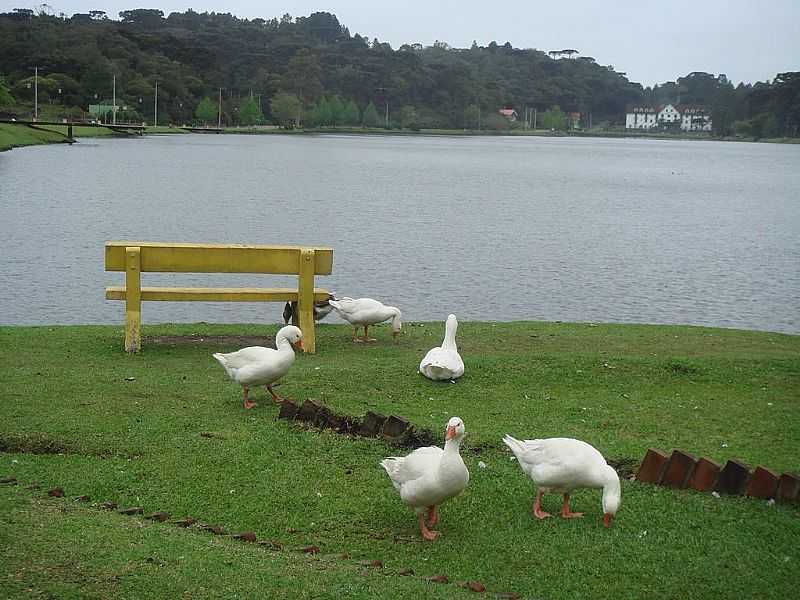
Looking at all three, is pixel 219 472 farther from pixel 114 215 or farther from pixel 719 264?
pixel 114 215

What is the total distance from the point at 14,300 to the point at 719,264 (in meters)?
25.6

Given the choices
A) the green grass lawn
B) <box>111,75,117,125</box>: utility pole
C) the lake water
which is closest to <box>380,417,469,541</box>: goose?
the green grass lawn

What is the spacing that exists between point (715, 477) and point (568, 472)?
1.51 metres

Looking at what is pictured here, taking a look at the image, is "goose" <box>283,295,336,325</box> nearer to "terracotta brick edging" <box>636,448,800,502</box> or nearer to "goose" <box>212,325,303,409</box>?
"goose" <box>212,325,303,409</box>

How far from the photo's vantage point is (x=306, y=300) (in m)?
14.3

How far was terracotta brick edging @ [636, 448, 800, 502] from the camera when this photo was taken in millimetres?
8414

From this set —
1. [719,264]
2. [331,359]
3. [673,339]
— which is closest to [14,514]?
[331,359]

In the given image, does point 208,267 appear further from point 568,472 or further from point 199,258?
point 568,472

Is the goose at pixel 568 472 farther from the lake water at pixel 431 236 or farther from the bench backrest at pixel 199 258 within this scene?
the lake water at pixel 431 236

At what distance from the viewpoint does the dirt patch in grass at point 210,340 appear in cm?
1464

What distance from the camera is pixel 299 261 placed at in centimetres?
1435

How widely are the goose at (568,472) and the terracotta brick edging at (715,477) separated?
2.85 ft

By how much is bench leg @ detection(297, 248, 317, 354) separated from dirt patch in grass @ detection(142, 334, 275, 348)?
66 cm

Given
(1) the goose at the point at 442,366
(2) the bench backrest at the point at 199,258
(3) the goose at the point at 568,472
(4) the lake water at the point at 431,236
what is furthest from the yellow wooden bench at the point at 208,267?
(4) the lake water at the point at 431,236
